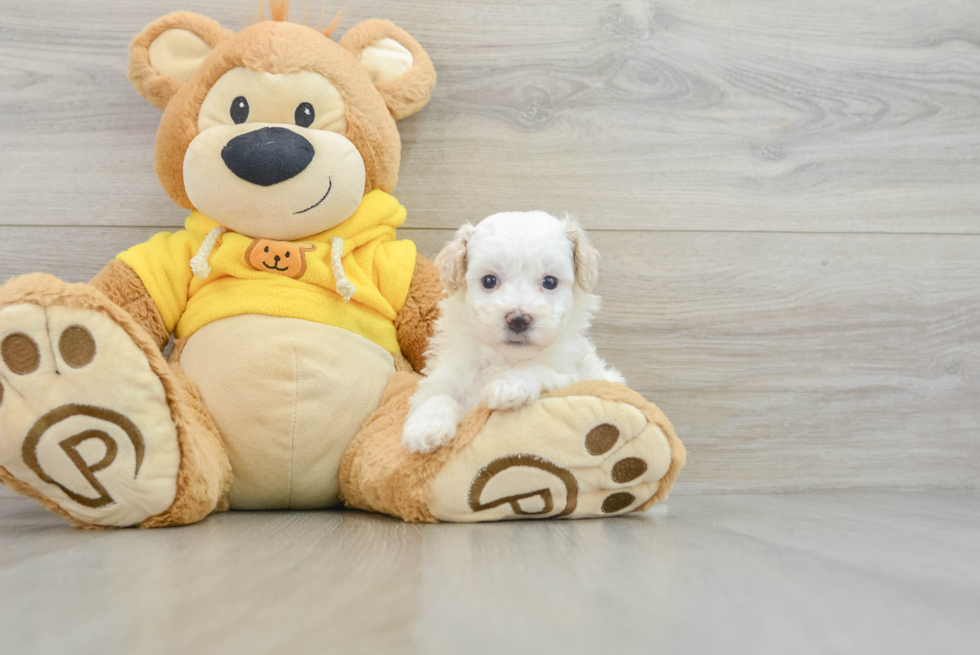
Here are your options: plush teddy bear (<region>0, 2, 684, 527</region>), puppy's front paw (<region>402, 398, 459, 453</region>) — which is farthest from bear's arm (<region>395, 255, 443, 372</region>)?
puppy's front paw (<region>402, 398, 459, 453</region>)

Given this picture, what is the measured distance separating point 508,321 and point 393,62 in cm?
54

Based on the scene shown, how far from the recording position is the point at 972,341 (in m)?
1.35

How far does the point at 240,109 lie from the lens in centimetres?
101

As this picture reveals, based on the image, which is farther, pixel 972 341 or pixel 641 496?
pixel 972 341

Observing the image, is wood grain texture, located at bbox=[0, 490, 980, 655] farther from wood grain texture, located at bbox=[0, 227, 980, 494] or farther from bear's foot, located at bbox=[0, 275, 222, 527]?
wood grain texture, located at bbox=[0, 227, 980, 494]

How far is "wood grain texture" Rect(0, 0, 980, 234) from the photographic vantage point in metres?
1.22

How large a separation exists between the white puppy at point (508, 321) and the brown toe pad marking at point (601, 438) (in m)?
0.09

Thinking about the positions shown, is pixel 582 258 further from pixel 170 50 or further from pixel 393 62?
pixel 170 50

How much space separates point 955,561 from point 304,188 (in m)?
0.91

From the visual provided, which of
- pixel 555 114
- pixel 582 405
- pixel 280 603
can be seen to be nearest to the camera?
pixel 280 603

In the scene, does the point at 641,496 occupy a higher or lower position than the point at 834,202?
lower

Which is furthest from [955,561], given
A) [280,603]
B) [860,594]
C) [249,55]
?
[249,55]

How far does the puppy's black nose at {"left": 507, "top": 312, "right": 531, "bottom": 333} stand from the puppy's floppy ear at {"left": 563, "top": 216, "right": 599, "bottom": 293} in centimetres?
14

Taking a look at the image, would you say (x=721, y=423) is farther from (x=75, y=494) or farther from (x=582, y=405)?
(x=75, y=494)
